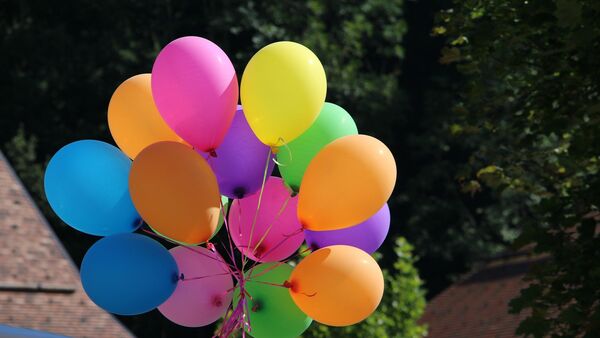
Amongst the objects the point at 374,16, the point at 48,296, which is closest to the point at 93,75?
the point at 374,16

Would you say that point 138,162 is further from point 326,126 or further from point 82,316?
point 82,316

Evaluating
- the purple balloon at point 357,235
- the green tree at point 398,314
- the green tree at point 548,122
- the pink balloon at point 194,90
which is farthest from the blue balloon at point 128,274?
the green tree at point 398,314

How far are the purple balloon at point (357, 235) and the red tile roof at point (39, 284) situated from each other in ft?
31.8

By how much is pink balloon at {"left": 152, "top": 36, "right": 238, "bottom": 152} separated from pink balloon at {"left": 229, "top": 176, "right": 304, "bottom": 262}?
50 centimetres

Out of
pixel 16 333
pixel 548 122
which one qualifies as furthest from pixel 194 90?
pixel 548 122

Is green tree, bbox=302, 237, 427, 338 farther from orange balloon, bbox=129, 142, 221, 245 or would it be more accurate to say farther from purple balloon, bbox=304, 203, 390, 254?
orange balloon, bbox=129, 142, 221, 245

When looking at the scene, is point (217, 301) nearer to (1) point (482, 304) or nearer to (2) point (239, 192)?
(2) point (239, 192)

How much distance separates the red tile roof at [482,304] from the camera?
65.2 ft

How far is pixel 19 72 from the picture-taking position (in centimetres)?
3009

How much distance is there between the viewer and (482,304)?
21.3 meters

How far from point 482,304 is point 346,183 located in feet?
52.2

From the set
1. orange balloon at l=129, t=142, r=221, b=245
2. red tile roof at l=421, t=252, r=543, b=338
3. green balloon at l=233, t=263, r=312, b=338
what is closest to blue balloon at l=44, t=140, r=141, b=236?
orange balloon at l=129, t=142, r=221, b=245

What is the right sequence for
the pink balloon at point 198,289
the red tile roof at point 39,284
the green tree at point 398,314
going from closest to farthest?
the pink balloon at point 198,289 → the red tile roof at point 39,284 → the green tree at point 398,314

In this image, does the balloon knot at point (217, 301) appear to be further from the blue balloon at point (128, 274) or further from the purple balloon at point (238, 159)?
the purple balloon at point (238, 159)
